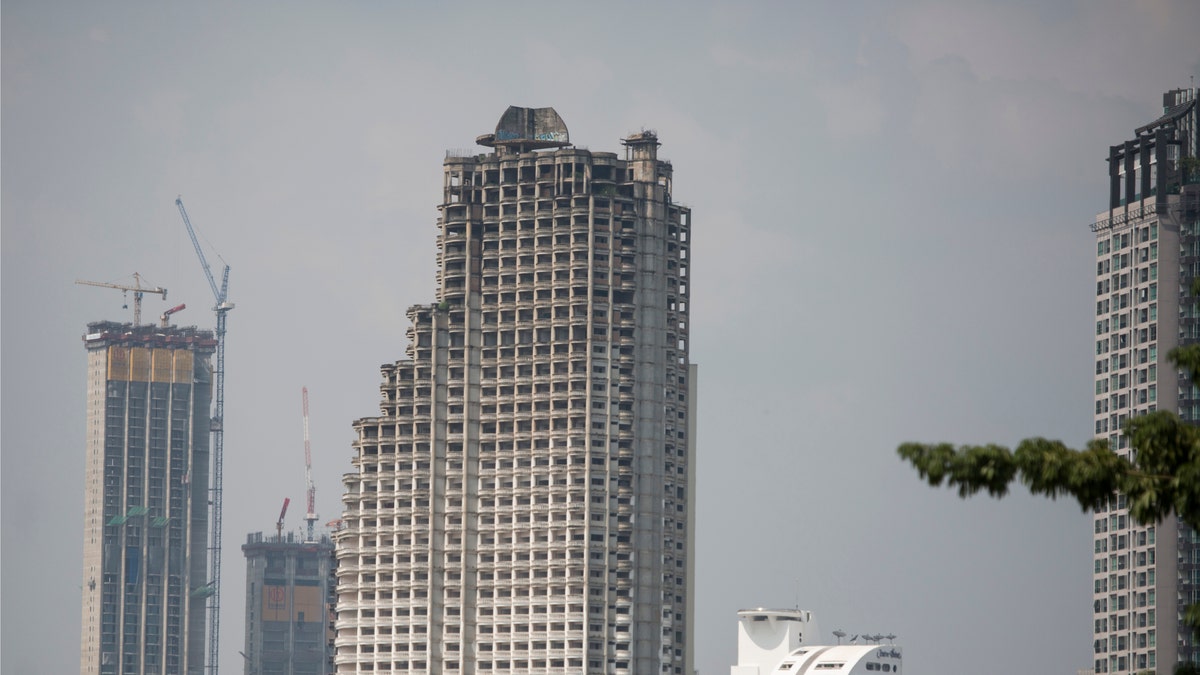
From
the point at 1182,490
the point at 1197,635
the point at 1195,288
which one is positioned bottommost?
the point at 1197,635

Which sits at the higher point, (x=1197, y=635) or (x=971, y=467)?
(x=971, y=467)

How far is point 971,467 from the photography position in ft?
166

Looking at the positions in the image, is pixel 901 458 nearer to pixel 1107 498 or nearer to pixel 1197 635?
pixel 1107 498

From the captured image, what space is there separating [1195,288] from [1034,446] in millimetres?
5811

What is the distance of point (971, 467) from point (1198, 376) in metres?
5.60

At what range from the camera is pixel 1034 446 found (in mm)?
50281

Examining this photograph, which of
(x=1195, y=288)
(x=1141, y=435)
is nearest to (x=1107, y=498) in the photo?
(x=1141, y=435)

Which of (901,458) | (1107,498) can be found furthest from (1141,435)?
(901,458)

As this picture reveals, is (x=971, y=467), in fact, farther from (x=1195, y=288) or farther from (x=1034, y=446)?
(x=1195, y=288)

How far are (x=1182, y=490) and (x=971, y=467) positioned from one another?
14.3 feet

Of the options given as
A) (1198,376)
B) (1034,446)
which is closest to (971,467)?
(1034,446)

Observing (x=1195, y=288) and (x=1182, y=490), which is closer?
(x=1182, y=490)

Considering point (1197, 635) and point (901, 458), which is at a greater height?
point (901, 458)

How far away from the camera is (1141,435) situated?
5094 cm
